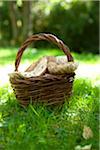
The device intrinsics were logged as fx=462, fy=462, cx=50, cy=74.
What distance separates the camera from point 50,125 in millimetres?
3600

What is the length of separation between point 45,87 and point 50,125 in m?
0.43

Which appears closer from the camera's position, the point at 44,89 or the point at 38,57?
the point at 44,89

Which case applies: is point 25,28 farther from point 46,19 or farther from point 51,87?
point 51,87

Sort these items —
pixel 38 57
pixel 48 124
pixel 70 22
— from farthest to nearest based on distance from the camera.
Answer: pixel 70 22 → pixel 38 57 → pixel 48 124

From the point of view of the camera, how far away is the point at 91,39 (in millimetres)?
19359

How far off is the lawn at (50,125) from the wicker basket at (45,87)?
0.23ft

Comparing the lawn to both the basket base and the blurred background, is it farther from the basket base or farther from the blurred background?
the blurred background

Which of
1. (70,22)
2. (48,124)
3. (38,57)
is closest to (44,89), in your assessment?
(48,124)

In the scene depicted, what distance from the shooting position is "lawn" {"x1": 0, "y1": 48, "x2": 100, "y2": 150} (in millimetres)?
3256

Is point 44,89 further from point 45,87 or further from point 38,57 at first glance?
point 38,57

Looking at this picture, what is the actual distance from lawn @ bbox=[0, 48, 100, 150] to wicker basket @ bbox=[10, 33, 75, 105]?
0.23 feet

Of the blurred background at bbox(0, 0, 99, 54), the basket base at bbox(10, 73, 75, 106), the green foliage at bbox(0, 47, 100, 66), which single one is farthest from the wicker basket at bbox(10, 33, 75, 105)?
the blurred background at bbox(0, 0, 99, 54)

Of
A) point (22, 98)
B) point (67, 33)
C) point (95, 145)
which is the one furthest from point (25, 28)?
point (95, 145)

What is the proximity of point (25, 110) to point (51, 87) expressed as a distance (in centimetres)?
33
